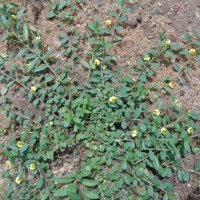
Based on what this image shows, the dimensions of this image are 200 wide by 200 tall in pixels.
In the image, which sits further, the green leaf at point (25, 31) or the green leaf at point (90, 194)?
the green leaf at point (25, 31)

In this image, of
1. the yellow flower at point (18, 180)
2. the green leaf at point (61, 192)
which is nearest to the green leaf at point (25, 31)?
the yellow flower at point (18, 180)

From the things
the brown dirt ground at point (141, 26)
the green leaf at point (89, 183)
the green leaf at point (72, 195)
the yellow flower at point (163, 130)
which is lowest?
the green leaf at point (89, 183)

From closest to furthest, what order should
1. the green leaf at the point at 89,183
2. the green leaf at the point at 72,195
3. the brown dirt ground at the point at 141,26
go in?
the green leaf at the point at 72,195
the green leaf at the point at 89,183
the brown dirt ground at the point at 141,26

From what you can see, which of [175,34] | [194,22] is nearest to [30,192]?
[175,34]

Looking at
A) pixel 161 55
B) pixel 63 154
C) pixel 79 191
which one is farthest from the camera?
pixel 161 55

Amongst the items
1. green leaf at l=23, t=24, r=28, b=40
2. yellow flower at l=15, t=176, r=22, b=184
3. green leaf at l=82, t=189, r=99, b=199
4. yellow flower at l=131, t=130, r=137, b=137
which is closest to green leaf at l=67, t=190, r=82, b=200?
green leaf at l=82, t=189, r=99, b=199

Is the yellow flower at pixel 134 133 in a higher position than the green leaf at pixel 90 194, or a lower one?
higher

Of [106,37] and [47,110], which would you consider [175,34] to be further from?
[47,110]

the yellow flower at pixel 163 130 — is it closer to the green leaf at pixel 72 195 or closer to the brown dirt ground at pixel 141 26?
the brown dirt ground at pixel 141 26

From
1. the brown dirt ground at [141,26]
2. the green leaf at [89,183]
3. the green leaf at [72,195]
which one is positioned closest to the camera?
the green leaf at [72,195]
